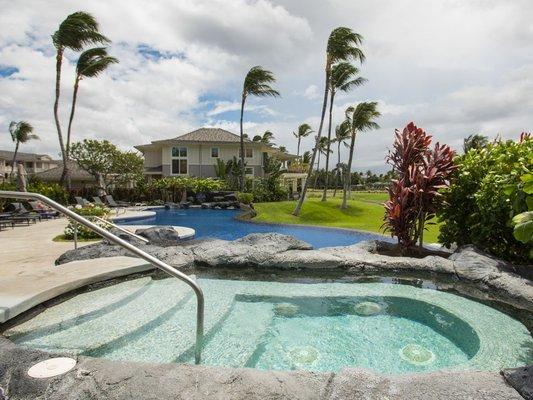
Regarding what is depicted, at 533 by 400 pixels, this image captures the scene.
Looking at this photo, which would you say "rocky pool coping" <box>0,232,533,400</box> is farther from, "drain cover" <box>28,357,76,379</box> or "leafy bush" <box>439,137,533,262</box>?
"leafy bush" <box>439,137,533,262</box>

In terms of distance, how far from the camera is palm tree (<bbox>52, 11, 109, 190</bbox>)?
25594 millimetres

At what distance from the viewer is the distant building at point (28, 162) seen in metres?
70.5

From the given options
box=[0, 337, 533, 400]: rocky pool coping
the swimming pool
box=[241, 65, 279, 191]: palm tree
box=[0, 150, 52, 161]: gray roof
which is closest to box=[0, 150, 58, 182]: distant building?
box=[0, 150, 52, 161]: gray roof

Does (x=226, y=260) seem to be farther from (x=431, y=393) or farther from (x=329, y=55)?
(x=329, y=55)

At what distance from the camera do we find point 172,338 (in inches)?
157

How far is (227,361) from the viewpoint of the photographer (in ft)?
11.7

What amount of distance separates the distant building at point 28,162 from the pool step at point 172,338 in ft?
256

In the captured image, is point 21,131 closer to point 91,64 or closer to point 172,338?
point 91,64

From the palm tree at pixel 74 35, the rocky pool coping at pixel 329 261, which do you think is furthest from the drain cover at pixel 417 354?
the palm tree at pixel 74 35

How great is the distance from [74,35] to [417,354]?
29963mm

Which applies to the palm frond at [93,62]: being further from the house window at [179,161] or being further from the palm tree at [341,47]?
the palm tree at [341,47]

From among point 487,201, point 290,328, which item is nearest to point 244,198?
point 487,201

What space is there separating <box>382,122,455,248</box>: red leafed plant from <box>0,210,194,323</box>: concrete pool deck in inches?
210

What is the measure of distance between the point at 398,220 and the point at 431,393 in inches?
235
